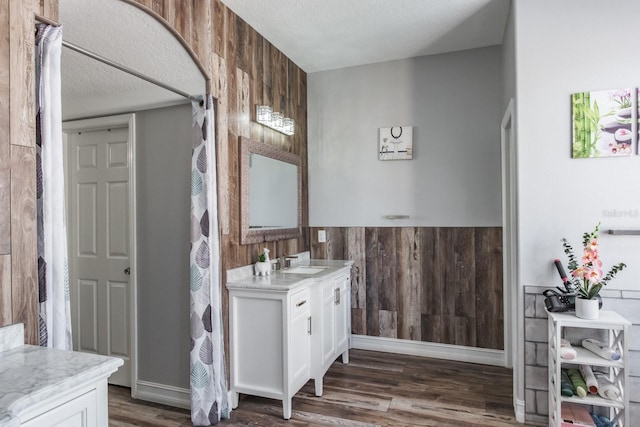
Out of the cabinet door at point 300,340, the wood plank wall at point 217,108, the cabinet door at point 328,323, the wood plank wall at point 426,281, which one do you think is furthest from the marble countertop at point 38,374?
the wood plank wall at point 426,281

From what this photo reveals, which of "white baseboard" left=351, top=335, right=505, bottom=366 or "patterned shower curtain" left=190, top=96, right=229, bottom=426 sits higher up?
"patterned shower curtain" left=190, top=96, right=229, bottom=426

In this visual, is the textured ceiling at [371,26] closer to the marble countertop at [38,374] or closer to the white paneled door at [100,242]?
the white paneled door at [100,242]

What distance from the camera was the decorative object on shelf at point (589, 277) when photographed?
6.92 feet

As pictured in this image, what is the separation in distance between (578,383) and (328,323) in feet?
5.44

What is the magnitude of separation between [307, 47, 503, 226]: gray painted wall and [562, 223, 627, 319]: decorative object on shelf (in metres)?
1.18

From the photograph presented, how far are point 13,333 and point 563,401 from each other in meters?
2.64

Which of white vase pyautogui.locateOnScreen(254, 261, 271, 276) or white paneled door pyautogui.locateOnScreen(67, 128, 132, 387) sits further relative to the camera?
white paneled door pyautogui.locateOnScreen(67, 128, 132, 387)

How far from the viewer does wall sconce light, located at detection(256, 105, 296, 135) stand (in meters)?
3.07

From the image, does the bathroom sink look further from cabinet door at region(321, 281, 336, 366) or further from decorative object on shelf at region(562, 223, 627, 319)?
decorative object on shelf at region(562, 223, 627, 319)

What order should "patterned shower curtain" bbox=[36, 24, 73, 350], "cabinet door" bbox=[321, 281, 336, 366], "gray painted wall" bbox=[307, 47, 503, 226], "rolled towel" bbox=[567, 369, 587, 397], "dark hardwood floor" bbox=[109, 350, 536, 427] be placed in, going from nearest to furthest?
1. "patterned shower curtain" bbox=[36, 24, 73, 350]
2. "rolled towel" bbox=[567, 369, 587, 397]
3. "dark hardwood floor" bbox=[109, 350, 536, 427]
4. "cabinet door" bbox=[321, 281, 336, 366]
5. "gray painted wall" bbox=[307, 47, 503, 226]

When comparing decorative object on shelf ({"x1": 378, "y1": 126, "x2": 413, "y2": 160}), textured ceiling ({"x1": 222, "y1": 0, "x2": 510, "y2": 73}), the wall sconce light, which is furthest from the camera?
decorative object on shelf ({"x1": 378, "y1": 126, "x2": 413, "y2": 160})

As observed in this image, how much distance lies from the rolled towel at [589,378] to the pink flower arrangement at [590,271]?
0.46 m

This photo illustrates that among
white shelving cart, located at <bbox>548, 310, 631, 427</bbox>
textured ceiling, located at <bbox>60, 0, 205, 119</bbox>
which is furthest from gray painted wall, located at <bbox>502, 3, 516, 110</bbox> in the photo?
textured ceiling, located at <bbox>60, 0, 205, 119</bbox>

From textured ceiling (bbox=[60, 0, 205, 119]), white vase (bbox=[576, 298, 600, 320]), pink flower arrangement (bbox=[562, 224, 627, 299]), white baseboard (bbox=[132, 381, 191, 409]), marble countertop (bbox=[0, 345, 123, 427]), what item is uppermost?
textured ceiling (bbox=[60, 0, 205, 119])
